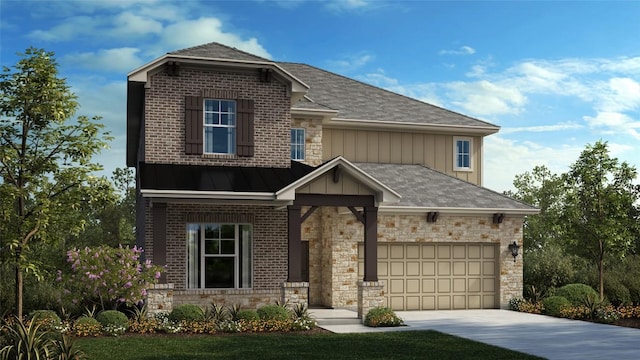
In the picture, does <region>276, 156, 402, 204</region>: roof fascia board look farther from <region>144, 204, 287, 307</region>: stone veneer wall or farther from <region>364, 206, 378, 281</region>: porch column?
<region>144, 204, 287, 307</region>: stone veneer wall

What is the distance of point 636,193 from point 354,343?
12.6 meters

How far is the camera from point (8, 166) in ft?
58.0

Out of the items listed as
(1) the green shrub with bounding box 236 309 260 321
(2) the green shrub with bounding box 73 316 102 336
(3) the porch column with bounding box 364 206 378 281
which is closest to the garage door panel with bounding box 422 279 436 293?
(3) the porch column with bounding box 364 206 378 281

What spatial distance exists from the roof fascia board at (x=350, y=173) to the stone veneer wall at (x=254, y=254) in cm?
209

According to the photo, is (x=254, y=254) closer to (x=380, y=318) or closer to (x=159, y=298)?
(x=159, y=298)

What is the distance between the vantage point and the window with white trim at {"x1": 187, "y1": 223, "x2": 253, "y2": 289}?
845 inches

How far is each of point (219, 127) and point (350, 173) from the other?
4.24 meters

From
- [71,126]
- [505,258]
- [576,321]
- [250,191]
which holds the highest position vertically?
[71,126]

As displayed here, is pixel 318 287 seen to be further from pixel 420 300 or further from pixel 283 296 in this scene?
pixel 283 296

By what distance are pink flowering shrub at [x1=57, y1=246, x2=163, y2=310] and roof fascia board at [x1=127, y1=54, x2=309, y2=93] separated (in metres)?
4.99

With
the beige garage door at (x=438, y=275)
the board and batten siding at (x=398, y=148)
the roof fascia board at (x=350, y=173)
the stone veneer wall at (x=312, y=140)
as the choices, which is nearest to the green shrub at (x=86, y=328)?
the roof fascia board at (x=350, y=173)

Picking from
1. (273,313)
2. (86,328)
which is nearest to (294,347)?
(273,313)

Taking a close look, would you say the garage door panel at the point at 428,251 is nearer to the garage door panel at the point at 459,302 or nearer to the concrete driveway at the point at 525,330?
the garage door panel at the point at 459,302

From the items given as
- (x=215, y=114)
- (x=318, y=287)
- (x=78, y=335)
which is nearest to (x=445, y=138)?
(x=318, y=287)
